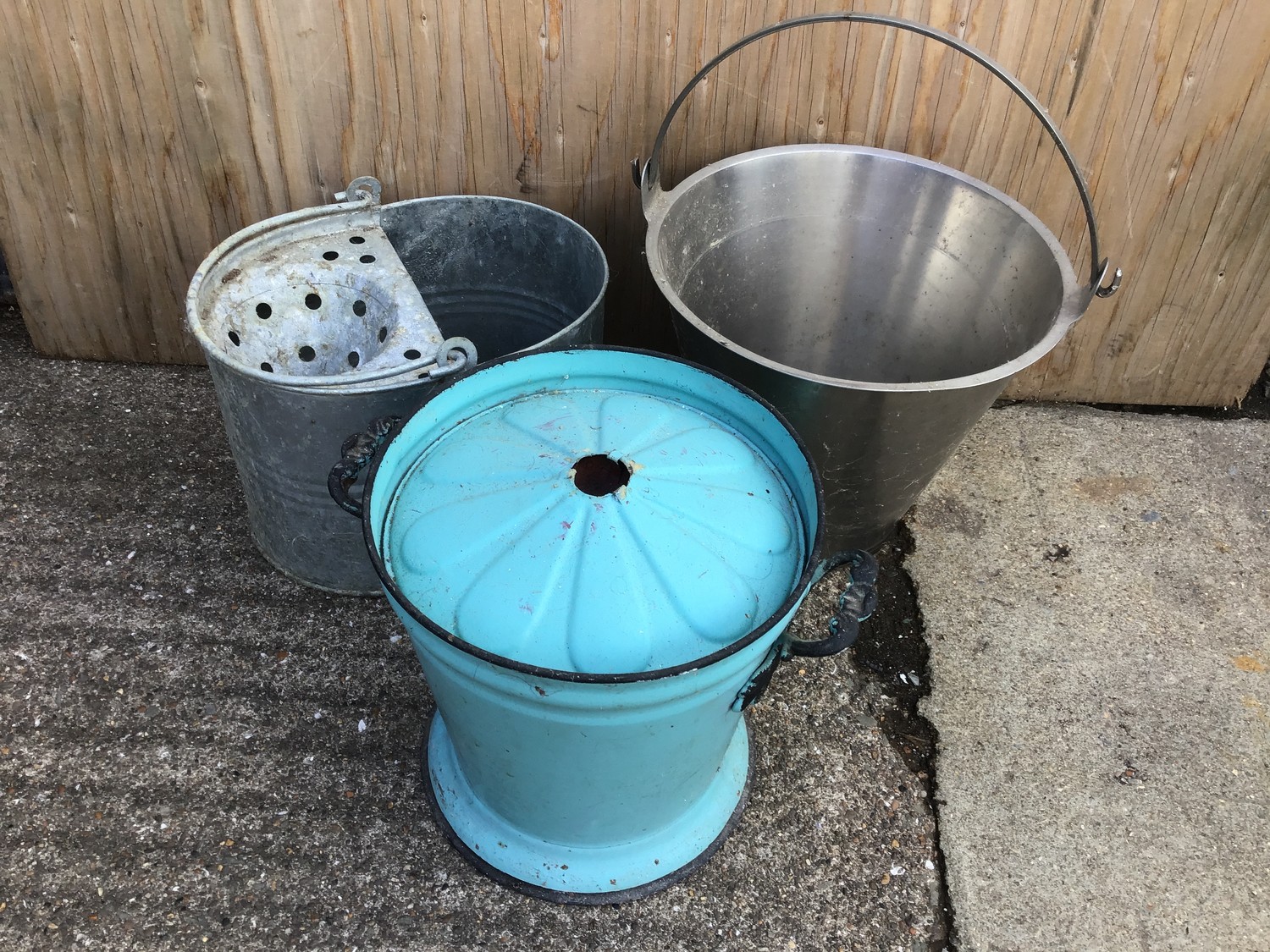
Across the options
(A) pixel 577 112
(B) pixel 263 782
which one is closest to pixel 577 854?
(B) pixel 263 782

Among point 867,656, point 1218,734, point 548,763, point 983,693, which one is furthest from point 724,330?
point 1218,734

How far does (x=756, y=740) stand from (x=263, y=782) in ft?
3.76

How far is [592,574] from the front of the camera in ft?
4.96

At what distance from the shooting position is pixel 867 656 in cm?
249

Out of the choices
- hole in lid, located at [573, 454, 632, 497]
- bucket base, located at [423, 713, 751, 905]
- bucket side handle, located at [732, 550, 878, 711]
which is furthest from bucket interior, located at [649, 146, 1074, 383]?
bucket base, located at [423, 713, 751, 905]

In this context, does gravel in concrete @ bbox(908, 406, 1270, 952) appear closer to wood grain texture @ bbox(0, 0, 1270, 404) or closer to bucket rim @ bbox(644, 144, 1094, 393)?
wood grain texture @ bbox(0, 0, 1270, 404)

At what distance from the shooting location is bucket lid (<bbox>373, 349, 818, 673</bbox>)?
4.90ft

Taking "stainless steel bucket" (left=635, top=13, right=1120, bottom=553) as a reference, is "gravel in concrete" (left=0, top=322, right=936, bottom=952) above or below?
below

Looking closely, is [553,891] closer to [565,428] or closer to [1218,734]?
[565,428]

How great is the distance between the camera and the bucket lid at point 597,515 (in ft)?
4.90

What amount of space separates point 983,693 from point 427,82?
A: 2.15 metres

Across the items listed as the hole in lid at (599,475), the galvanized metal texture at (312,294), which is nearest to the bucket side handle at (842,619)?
the hole in lid at (599,475)

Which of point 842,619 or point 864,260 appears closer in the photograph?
point 842,619

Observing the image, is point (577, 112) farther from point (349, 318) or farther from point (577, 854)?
point (577, 854)
